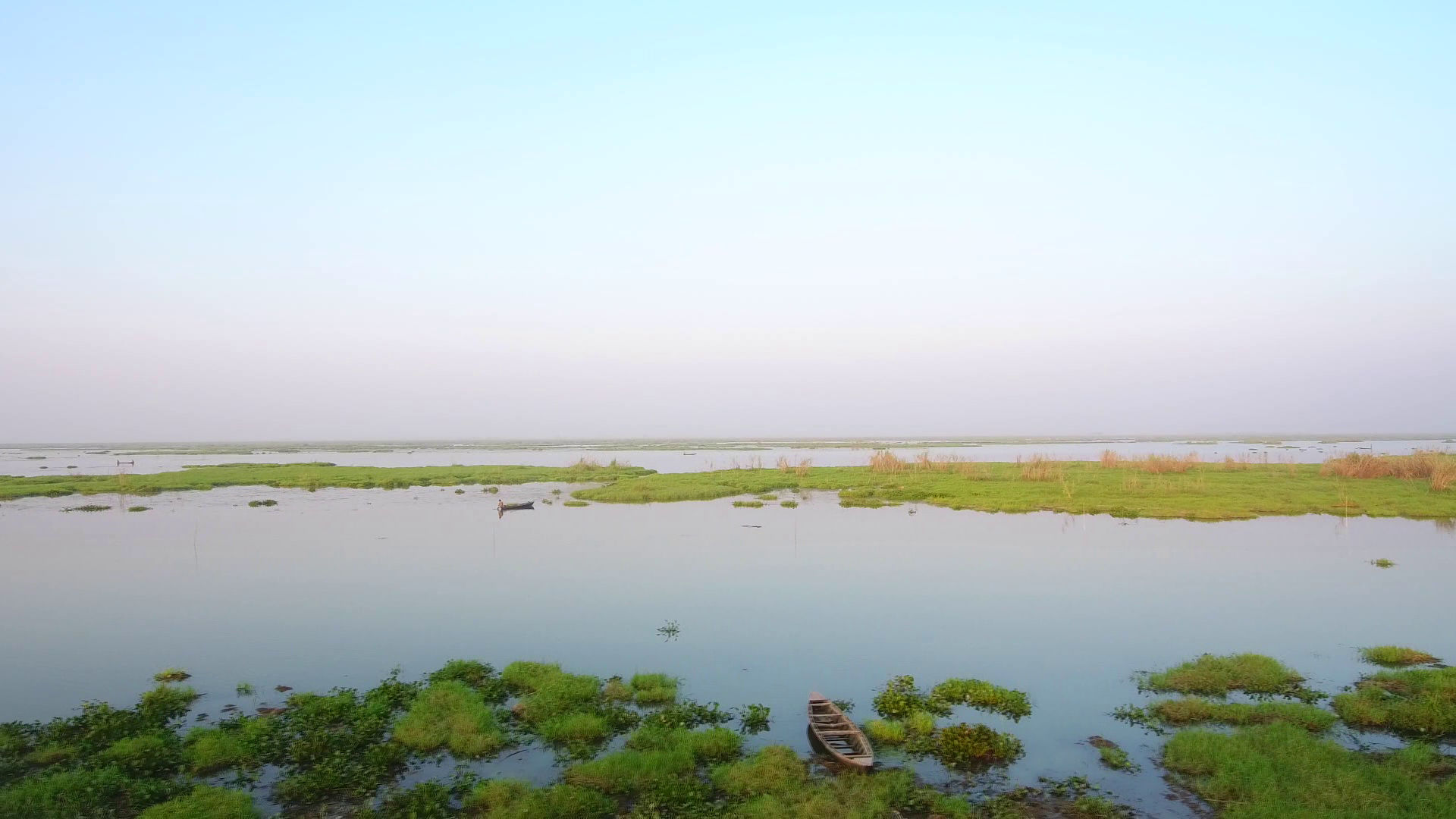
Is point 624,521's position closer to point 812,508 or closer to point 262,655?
point 812,508

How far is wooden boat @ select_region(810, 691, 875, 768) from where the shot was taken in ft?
31.6

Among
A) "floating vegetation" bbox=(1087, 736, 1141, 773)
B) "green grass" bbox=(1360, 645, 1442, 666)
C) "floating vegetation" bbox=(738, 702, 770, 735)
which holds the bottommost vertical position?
"floating vegetation" bbox=(1087, 736, 1141, 773)

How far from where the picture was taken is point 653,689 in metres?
12.6

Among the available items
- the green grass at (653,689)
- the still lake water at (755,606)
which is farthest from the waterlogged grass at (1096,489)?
the green grass at (653,689)

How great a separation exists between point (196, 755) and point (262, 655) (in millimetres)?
5370

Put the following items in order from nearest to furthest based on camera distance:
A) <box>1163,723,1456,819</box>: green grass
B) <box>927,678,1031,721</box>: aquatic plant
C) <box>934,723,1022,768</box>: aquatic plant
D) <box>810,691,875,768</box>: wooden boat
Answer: <box>1163,723,1456,819</box>: green grass
<box>810,691,875,768</box>: wooden boat
<box>934,723,1022,768</box>: aquatic plant
<box>927,678,1031,721</box>: aquatic plant

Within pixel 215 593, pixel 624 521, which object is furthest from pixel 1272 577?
pixel 215 593

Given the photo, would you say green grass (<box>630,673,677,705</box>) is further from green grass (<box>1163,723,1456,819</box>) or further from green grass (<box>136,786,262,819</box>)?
green grass (<box>1163,723,1456,819</box>)

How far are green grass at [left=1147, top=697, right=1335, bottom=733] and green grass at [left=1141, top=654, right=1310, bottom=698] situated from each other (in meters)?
0.69

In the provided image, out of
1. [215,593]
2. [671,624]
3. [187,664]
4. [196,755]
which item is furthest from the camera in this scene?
[215,593]

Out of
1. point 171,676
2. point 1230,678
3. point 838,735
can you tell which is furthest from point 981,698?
point 171,676

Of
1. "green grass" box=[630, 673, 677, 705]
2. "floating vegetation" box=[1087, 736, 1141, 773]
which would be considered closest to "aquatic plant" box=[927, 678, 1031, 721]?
"floating vegetation" box=[1087, 736, 1141, 773]

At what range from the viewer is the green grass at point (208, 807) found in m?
8.41

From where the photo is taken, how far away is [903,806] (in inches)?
346
